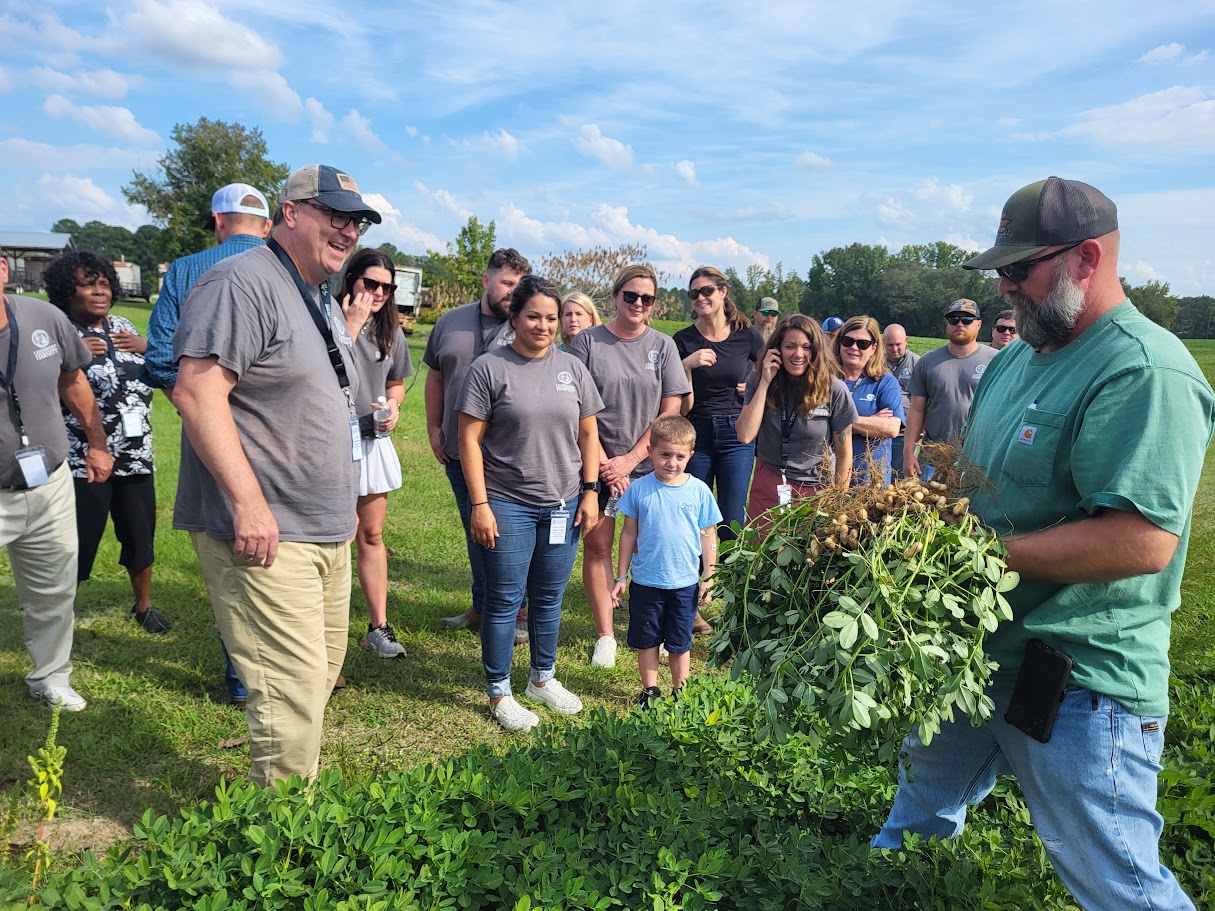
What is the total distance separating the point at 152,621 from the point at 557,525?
309 cm

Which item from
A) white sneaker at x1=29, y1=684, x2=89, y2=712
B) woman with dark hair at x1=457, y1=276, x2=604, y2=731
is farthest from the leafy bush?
white sneaker at x1=29, y1=684, x2=89, y2=712

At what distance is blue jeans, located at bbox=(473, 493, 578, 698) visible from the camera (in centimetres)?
445

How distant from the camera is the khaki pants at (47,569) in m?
4.14

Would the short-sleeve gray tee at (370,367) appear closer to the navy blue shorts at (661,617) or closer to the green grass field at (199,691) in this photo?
the green grass field at (199,691)

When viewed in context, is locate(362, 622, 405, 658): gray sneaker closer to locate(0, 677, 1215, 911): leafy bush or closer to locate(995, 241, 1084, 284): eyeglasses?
locate(0, 677, 1215, 911): leafy bush

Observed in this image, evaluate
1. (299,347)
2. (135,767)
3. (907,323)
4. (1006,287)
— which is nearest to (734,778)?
(1006,287)

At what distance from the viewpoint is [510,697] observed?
4586 mm

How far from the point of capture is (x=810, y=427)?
223 inches

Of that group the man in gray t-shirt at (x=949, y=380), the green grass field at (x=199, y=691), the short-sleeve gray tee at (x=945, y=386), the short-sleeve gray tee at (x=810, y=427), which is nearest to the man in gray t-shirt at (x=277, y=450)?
the green grass field at (x=199, y=691)

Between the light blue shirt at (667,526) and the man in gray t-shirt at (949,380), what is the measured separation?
95.7 inches

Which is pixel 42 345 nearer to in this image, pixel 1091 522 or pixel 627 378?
pixel 627 378

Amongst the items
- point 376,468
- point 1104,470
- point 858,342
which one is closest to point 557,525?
point 376,468

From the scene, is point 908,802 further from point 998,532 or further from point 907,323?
point 907,323

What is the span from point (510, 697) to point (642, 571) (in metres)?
1.05
